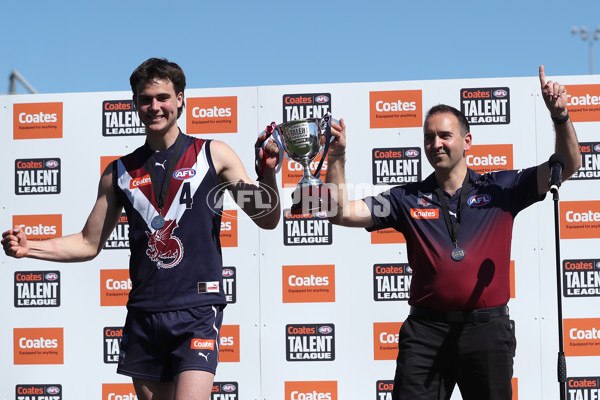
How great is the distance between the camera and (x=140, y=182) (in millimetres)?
2592

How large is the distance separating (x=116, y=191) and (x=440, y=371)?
1.60 m

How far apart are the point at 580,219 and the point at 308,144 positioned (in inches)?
107

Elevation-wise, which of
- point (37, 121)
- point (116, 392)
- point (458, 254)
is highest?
point (37, 121)

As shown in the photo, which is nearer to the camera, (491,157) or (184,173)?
(184,173)

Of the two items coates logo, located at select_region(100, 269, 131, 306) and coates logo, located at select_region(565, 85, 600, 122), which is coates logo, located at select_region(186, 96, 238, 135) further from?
coates logo, located at select_region(565, 85, 600, 122)

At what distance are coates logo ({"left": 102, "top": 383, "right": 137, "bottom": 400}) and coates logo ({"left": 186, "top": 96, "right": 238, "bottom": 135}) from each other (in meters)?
1.97

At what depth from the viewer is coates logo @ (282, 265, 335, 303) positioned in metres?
4.55

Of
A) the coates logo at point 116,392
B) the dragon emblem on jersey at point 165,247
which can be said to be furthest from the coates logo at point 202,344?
the coates logo at point 116,392

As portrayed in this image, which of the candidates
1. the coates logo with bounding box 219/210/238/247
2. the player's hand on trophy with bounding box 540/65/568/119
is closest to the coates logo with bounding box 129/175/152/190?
the player's hand on trophy with bounding box 540/65/568/119

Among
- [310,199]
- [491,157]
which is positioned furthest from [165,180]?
[491,157]

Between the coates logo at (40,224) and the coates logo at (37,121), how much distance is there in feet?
1.98

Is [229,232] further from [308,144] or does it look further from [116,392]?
[308,144]

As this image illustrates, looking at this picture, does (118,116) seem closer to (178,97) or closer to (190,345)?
(178,97)

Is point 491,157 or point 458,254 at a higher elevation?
point 491,157
